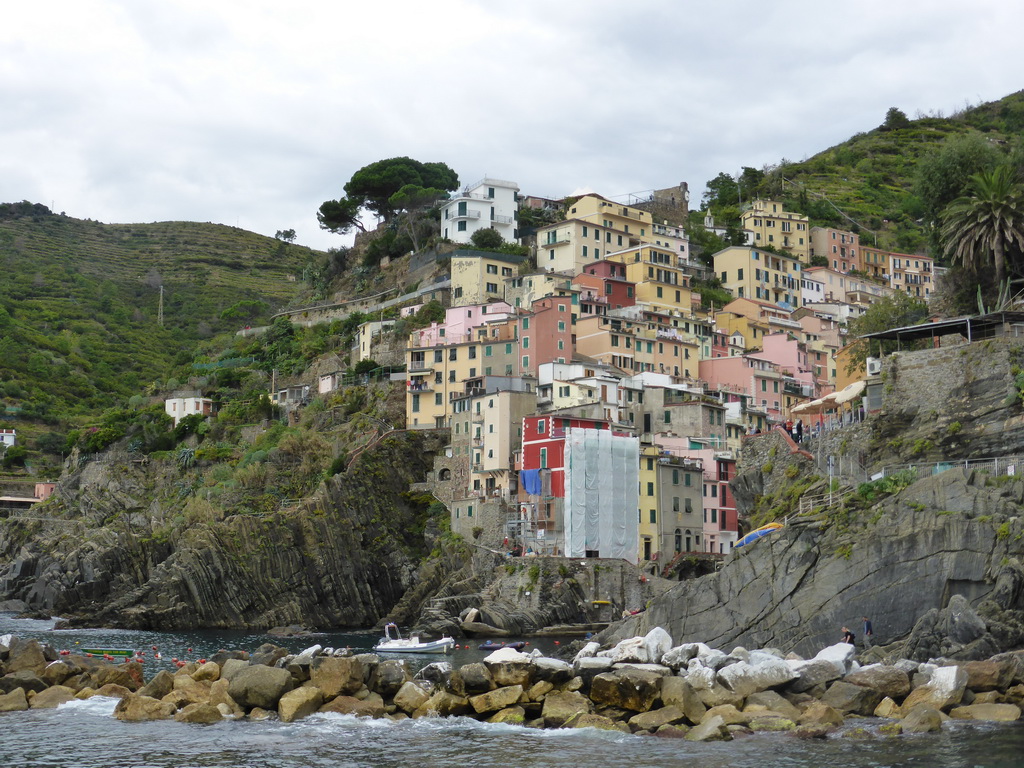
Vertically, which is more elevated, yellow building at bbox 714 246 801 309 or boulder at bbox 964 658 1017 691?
yellow building at bbox 714 246 801 309

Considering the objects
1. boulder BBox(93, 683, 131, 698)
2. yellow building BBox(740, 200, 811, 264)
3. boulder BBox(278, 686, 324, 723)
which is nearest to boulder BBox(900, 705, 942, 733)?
boulder BBox(278, 686, 324, 723)

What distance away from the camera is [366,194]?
435 feet

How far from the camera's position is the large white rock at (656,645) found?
44.5 meters

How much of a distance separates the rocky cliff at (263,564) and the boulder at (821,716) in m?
48.8

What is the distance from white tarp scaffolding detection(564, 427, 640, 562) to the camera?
77812 mm

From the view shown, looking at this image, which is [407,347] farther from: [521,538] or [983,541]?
[983,541]

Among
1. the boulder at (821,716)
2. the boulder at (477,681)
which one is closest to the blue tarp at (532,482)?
the boulder at (477,681)

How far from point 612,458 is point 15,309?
108658 millimetres

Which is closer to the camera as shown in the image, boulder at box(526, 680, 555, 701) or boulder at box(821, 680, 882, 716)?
boulder at box(821, 680, 882, 716)

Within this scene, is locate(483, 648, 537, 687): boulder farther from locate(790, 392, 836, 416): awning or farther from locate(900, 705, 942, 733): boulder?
locate(790, 392, 836, 416): awning

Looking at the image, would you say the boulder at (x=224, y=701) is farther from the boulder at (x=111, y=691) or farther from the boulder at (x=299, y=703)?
the boulder at (x=111, y=691)

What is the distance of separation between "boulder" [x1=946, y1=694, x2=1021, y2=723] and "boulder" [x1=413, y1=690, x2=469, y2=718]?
609 inches

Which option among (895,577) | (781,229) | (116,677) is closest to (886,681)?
(895,577)

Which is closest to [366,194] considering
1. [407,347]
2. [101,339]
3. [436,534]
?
[407,347]
